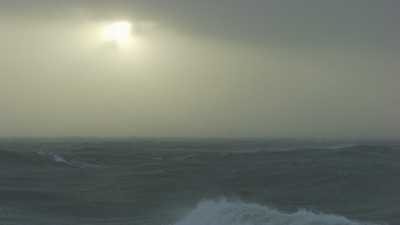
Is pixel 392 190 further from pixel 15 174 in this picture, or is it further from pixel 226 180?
pixel 15 174

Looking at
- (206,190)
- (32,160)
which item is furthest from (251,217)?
(32,160)

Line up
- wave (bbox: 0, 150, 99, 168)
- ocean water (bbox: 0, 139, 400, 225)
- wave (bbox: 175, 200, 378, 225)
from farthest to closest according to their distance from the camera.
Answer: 1. wave (bbox: 0, 150, 99, 168)
2. ocean water (bbox: 0, 139, 400, 225)
3. wave (bbox: 175, 200, 378, 225)

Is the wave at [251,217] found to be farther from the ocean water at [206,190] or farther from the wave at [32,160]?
the wave at [32,160]

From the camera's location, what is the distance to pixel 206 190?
186 feet

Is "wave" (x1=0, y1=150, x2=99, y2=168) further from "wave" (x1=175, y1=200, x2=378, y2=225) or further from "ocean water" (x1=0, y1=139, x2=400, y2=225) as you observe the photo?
"wave" (x1=175, y1=200, x2=378, y2=225)

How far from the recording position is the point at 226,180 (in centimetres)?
6250

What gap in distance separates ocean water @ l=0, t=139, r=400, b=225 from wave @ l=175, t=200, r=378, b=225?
6 centimetres

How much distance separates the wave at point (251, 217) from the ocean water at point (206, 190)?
0.19ft

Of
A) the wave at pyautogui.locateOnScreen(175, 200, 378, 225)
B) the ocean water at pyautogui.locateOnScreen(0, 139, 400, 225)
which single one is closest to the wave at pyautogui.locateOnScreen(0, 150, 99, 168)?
the ocean water at pyautogui.locateOnScreen(0, 139, 400, 225)

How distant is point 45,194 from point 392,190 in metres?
31.1

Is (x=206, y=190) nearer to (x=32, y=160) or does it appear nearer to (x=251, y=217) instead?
(x=251, y=217)

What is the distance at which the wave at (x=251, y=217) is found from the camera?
2478 centimetres

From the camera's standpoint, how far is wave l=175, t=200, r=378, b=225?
24781 millimetres

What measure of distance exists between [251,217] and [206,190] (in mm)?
28798
